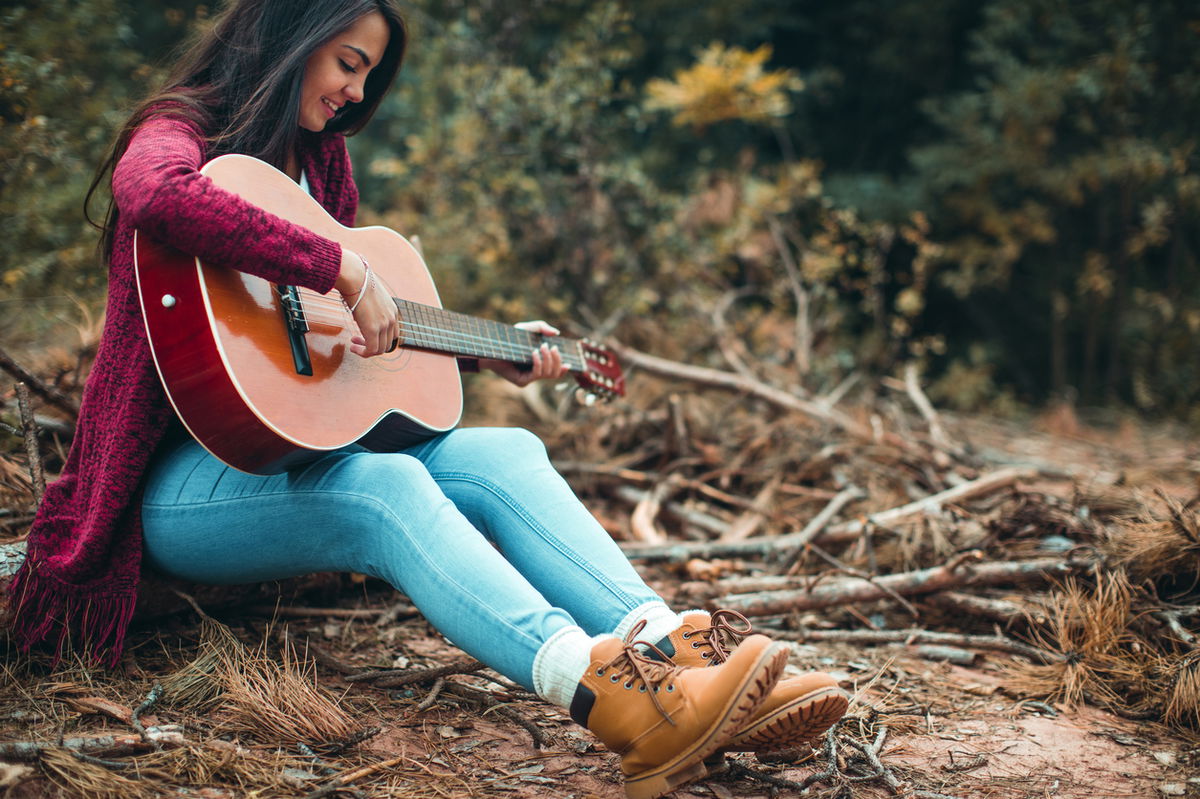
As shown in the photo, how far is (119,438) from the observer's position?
1.60 m

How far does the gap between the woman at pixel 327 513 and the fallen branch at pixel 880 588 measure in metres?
0.72

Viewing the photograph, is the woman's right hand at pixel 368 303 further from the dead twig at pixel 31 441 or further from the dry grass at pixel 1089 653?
the dry grass at pixel 1089 653

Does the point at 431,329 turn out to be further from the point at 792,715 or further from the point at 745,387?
the point at 745,387

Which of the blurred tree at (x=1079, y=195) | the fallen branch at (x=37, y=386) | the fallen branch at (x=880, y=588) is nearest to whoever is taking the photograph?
the fallen branch at (x=37, y=386)

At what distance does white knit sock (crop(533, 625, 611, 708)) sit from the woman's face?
133 cm

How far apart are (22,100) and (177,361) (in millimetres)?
2378

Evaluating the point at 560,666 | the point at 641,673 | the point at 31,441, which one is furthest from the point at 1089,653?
the point at 31,441

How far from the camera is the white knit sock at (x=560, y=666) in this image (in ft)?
4.63

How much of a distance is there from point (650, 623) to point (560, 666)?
267 millimetres

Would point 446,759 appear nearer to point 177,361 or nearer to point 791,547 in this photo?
point 177,361

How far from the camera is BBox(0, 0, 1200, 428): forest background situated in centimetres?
507

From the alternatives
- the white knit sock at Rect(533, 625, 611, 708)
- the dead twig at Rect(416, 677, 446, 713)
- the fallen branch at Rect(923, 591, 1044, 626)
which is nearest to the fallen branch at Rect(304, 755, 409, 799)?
the dead twig at Rect(416, 677, 446, 713)

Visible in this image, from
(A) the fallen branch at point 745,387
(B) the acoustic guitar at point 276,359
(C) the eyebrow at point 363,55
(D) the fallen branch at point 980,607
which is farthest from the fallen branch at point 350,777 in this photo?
(A) the fallen branch at point 745,387

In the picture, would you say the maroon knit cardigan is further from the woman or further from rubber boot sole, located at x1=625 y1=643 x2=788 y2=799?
rubber boot sole, located at x1=625 y1=643 x2=788 y2=799
